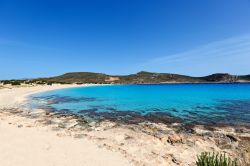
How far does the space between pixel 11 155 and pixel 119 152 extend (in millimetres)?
5223

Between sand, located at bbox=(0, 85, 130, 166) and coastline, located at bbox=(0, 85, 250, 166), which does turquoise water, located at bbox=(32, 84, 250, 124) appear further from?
sand, located at bbox=(0, 85, 130, 166)

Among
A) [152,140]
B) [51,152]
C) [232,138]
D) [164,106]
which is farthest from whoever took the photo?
[164,106]

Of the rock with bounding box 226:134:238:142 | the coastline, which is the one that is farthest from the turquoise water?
the rock with bounding box 226:134:238:142

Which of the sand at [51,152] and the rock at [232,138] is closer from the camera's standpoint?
the sand at [51,152]

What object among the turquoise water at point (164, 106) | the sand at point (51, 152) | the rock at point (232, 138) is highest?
the sand at point (51, 152)

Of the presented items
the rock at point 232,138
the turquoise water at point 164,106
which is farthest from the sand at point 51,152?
the turquoise water at point 164,106

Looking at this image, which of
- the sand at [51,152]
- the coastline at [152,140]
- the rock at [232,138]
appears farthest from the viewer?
the rock at [232,138]

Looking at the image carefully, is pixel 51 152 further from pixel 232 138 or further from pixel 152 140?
pixel 232 138

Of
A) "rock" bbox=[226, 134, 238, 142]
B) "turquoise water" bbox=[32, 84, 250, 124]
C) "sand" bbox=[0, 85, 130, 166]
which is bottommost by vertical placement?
"turquoise water" bbox=[32, 84, 250, 124]

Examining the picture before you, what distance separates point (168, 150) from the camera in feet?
41.0

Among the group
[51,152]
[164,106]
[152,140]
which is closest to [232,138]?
[152,140]

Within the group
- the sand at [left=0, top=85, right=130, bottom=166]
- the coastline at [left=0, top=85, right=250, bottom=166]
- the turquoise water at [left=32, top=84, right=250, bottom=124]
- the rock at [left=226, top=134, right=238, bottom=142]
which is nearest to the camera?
the sand at [left=0, top=85, right=130, bottom=166]

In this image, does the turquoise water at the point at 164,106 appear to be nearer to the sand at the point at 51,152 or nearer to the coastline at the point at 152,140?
the coastline at the point at 152,140

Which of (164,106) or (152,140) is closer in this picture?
(152,140)
